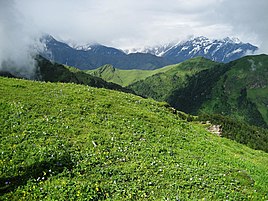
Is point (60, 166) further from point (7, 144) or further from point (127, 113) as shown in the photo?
point (127, 113)

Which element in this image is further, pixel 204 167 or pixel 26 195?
pixel 204 167

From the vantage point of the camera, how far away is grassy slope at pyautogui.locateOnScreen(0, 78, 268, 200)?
13953 millimetres

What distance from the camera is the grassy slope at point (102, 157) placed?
1395 centimetres

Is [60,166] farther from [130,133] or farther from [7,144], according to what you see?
[130,133]

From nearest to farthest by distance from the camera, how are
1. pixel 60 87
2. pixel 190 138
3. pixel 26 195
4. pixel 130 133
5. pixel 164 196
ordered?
pixel 26 195, pixel 164 196, pixel 130 133, pixel 190 138, pixel 60 87

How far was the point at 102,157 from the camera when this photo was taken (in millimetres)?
16812

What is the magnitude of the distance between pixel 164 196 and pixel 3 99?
1483 cm

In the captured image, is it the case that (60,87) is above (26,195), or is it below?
above

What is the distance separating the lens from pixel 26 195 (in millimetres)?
12977

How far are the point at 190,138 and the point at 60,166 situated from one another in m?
12.1

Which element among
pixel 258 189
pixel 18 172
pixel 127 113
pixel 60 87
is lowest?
pixel 258 189

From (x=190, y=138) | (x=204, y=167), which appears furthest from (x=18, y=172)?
(x=190, y=138)

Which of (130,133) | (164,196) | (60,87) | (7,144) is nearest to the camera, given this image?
(164,196)

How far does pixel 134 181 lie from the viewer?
49.2 feet
